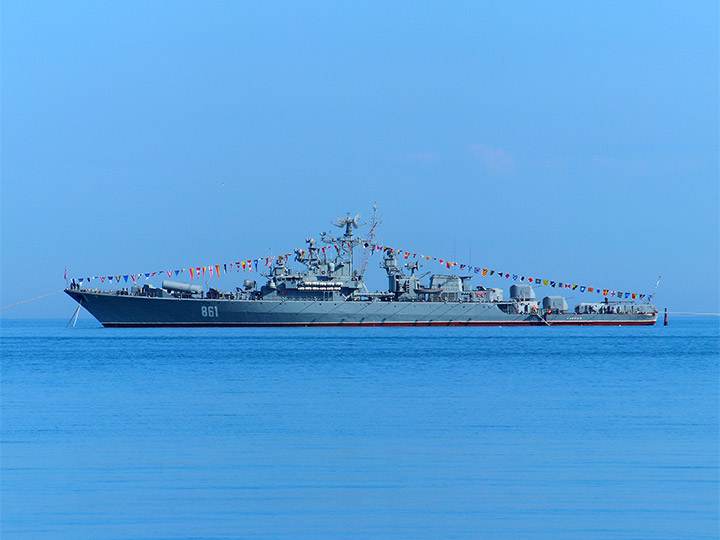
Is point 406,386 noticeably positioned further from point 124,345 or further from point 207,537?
point 124,345

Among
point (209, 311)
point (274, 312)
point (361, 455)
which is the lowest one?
point (361, 455)

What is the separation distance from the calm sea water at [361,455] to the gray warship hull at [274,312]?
43080mm

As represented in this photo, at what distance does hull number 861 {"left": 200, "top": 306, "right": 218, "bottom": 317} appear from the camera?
79125 millimetres

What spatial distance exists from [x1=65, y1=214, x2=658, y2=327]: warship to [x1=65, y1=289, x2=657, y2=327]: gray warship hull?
83mm

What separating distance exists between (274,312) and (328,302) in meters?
4.78

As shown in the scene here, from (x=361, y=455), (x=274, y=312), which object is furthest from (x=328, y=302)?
(x=361, y=455)

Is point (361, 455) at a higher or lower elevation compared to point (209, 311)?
lower

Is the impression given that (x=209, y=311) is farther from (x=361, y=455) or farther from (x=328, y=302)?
(x=361, y=455)

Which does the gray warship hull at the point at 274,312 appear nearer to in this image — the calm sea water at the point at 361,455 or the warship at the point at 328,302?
the warship at the point at 328,302

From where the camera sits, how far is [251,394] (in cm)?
2795

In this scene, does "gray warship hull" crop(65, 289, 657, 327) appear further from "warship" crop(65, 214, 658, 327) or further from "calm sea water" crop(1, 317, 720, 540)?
"calm sea water" crop(1, 317, 720, 540)

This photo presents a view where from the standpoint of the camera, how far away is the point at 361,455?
17031 mm

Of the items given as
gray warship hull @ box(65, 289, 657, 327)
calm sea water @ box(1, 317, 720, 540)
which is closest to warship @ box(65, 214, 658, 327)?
gray warship hull @ box(65, 289, 657, 327)

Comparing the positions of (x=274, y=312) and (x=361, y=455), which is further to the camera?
(x=274, y=312)
